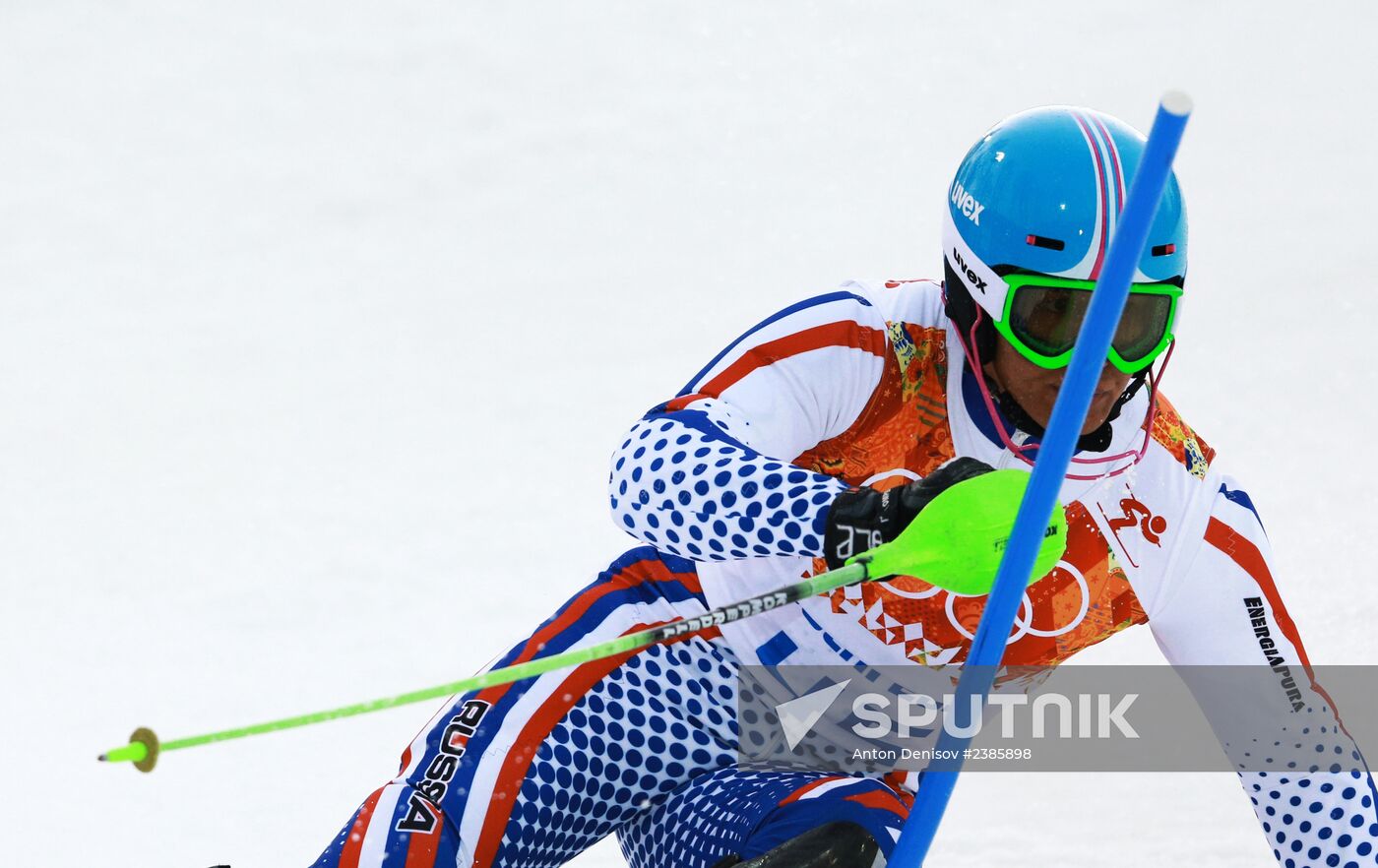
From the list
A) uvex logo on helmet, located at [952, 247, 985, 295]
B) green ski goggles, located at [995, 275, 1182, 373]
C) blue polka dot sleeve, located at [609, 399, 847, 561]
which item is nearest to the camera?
blue polka dot sleeve, located at [609, 399, 847, 561]

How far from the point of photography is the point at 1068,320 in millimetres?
2861

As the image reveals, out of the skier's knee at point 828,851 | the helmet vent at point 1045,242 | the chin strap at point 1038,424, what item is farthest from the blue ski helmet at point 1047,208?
the skier's knee at point 828,851

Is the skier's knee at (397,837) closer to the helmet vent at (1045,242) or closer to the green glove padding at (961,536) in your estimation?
the green glove padding at (961,536)

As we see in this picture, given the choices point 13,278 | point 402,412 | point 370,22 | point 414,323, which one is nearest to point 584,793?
point 402,412

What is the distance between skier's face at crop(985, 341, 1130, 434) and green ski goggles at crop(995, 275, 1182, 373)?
28 millimetres

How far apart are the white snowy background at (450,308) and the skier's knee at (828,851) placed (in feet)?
4.64

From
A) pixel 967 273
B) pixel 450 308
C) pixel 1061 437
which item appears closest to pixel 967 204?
pixel 967 273

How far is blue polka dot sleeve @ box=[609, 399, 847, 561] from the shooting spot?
2.67 meters

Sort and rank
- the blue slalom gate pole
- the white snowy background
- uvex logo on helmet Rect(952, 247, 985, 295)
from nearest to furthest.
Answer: the blue slalom gate pole → uvex logo on helmet Rect(952, 247, 985, 295) → the white snowy background

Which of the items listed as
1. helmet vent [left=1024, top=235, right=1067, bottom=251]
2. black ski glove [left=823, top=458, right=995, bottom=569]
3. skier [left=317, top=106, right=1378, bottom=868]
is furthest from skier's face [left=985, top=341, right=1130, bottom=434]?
black ski glove [left=823, top=458, right=995, bottom=569]

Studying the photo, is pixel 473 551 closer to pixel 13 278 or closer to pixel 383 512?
pixel 383 512

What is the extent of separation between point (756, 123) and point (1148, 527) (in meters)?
5.17

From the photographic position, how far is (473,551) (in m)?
5.37

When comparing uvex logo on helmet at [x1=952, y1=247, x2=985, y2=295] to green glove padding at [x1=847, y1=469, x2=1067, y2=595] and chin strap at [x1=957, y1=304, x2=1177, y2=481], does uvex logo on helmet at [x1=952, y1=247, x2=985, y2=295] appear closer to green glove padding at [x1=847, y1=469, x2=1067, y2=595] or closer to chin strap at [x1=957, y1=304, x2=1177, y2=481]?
chin strap at [x1=957, y1=304, x2=1177, y2=481]
